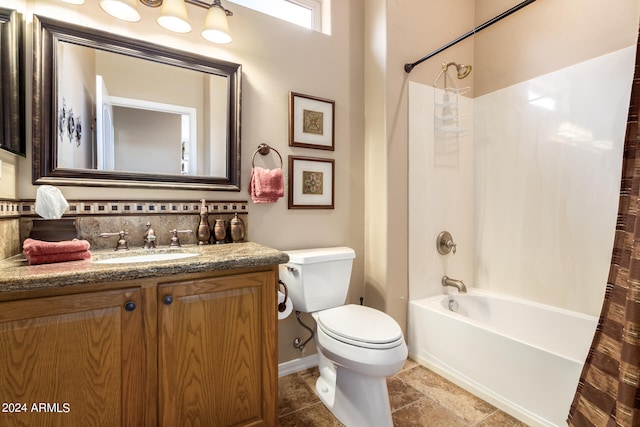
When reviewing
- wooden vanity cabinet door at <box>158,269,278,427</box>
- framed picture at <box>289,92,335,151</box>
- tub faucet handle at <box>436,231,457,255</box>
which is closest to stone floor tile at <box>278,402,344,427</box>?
wooden vanity cabinet door at <box>158,269,278,427</box>

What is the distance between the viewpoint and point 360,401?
1.38m

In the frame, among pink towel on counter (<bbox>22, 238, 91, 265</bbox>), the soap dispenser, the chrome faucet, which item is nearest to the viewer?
pink towel on counter (<bbox>22, 238, 91, 265</bbox>)

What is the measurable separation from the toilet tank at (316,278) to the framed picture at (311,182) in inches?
14.0

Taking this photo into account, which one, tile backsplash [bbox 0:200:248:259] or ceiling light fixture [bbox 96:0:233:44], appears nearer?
tile backsplash [bbox 0:200:248:259]

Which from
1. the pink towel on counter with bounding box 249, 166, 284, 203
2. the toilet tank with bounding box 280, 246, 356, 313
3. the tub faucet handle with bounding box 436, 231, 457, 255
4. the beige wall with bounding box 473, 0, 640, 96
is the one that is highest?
the beige wall with bounding box 473, 0, 640, 96

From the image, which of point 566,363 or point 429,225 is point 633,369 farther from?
point 429,225

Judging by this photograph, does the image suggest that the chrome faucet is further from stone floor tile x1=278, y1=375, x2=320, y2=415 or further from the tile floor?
stone floor tile x1=278, y1=375, x2=320, y2=415

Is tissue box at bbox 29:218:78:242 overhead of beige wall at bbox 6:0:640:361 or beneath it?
beneath

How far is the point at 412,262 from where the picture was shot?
210 centimetres

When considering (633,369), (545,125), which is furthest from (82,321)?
(545,125)

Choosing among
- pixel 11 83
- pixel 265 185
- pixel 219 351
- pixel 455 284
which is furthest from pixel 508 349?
pixel 11 83

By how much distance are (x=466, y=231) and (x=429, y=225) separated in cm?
45

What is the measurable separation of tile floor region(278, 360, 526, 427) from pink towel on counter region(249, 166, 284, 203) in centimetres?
112

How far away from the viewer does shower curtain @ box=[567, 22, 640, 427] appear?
892mm
